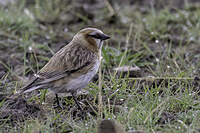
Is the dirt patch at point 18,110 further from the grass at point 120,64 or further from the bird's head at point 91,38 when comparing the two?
the bird's head at point 91,38

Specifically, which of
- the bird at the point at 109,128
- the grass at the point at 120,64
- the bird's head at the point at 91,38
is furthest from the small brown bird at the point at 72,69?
the bird at the point at 109,128

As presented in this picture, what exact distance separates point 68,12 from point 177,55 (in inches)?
131

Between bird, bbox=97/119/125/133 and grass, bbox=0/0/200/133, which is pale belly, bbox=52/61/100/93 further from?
bird, bbox=97/119/125/133

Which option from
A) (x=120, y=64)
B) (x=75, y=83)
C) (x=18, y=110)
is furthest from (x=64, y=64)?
(x=120, y=64)

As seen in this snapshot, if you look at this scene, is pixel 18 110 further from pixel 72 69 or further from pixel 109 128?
pixel 109 128

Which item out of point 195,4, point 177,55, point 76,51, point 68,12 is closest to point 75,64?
point 76,51

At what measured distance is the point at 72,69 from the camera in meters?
4.74

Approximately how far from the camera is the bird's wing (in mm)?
4566

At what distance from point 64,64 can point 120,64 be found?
1.37 meters

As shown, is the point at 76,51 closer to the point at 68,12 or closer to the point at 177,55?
the point at 177,55

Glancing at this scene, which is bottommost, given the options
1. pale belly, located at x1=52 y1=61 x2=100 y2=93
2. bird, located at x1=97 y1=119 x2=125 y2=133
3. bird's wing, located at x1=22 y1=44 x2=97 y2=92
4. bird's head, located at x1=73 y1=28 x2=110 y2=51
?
bird, located at x1=97 y1=119 x2=125 y2=133

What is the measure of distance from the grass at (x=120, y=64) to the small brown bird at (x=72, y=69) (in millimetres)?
272

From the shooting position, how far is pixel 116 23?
27.2 ft

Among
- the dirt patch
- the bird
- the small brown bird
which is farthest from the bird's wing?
the bird
